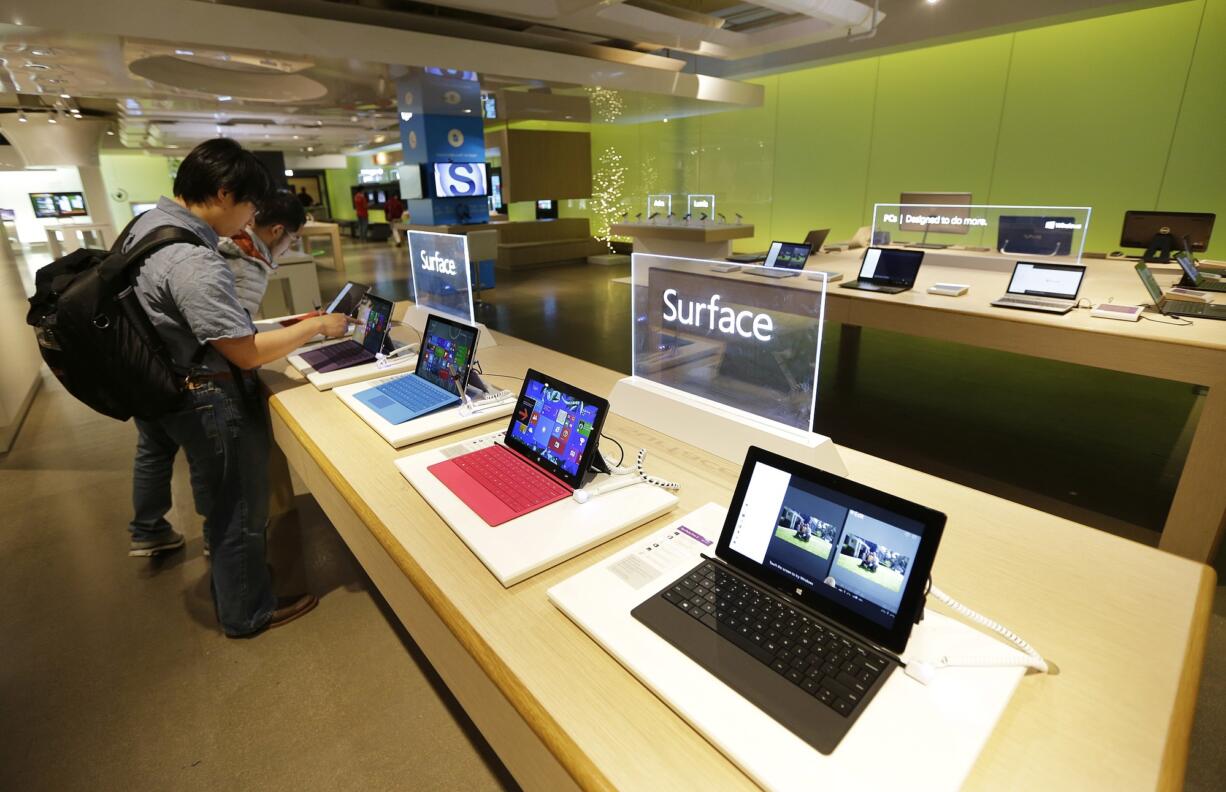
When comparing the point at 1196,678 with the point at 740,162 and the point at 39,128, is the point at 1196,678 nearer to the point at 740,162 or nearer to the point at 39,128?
the point at 740,162

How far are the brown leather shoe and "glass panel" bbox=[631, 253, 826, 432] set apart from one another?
4.72 feet

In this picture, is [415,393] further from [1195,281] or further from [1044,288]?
[1195,281]

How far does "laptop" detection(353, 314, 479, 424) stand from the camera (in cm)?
169

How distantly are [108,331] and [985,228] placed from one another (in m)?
5.12

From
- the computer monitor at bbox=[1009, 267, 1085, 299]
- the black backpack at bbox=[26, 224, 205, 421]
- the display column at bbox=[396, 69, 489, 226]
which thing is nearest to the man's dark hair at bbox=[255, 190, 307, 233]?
the black backpack at bbox=[26, 224, 205, 421]

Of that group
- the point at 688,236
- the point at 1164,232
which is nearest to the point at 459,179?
the point at 688,236

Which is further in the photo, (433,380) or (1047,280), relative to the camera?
(1047,280)

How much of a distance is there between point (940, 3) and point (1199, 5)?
6.85 feet

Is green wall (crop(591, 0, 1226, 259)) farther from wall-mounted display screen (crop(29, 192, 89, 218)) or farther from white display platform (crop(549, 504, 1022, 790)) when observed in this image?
wall-mounted display screen (crop(29, 192, 89, 218))

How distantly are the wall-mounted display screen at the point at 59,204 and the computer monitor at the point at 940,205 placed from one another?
Answer: 15841mm

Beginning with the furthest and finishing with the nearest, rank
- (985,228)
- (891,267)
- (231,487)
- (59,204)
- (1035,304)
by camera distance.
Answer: (59,204)
(985,228)
(891,267)
(1035,304)
(231,487)

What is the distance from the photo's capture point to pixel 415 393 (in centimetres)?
180

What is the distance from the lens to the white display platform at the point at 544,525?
1.04m

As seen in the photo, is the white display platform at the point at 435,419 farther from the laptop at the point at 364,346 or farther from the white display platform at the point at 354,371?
the laptop at the point at 364,346
